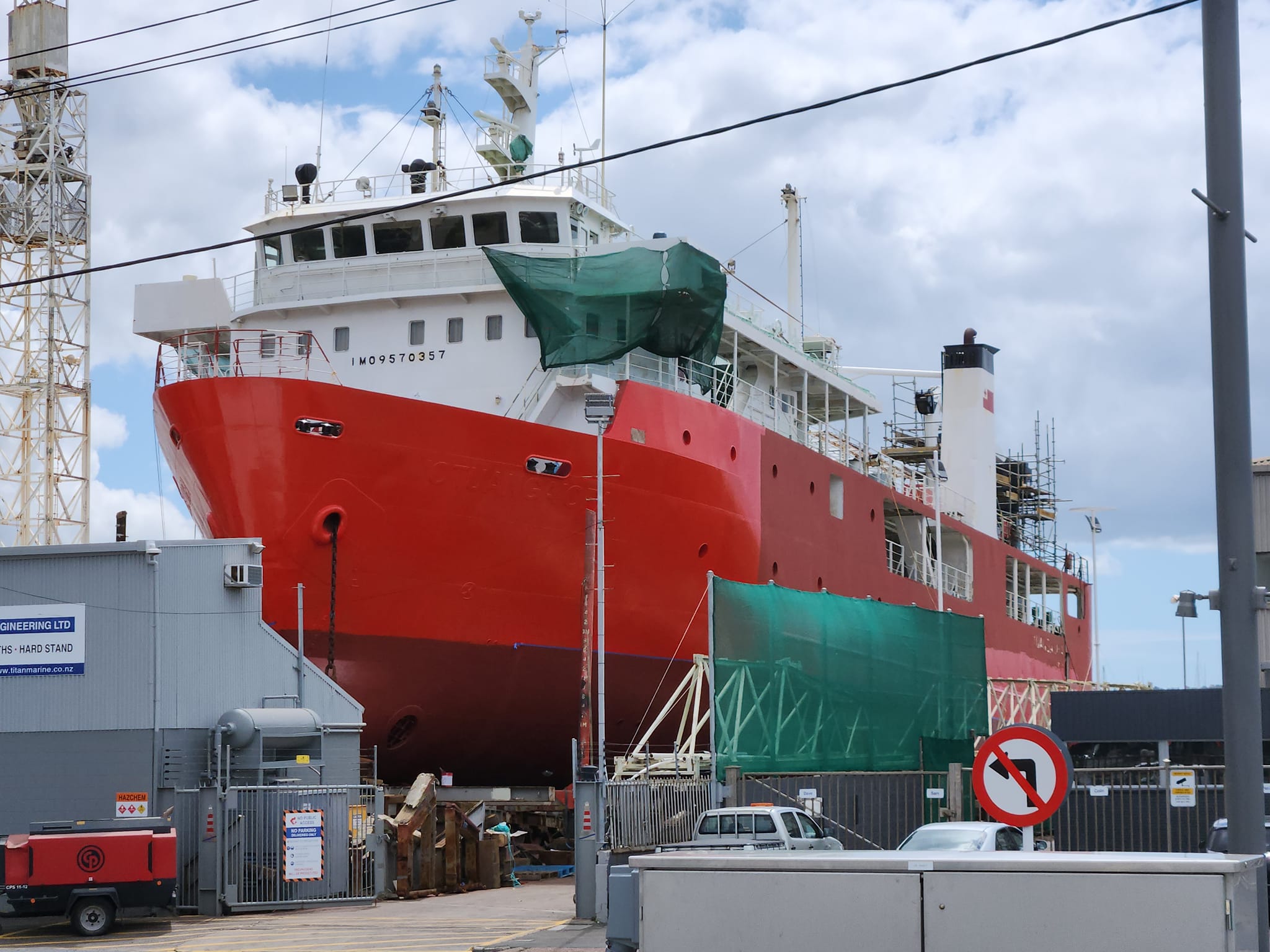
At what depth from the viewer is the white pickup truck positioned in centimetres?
1694

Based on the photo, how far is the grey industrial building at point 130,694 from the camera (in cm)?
1956

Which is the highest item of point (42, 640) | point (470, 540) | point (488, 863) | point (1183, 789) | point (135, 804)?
point (470, 540)

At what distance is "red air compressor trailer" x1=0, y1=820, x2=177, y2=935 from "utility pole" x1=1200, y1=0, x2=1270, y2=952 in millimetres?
12223

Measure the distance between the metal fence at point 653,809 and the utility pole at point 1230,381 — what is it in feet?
35.8

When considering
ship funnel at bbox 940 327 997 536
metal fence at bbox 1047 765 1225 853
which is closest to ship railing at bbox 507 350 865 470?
metal fence at bbox 1047 765 1225 853

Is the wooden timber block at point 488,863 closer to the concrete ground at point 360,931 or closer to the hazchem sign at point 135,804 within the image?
the concrete ground at point 360,931

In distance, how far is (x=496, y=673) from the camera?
23.4 metres

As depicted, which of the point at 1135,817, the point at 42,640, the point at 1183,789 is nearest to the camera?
the point at 1183,789

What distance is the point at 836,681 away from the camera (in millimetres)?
24688

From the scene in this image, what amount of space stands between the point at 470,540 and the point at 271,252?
28.3ft

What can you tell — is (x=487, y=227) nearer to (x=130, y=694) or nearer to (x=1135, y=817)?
(x=130, y=694)

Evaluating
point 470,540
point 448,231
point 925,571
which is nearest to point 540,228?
point 448,231

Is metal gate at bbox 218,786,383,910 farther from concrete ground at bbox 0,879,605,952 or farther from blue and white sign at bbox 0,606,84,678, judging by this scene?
blue and white sign at bbox 0,606,84,678

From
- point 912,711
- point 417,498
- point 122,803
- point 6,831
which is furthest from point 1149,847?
point 6,831
